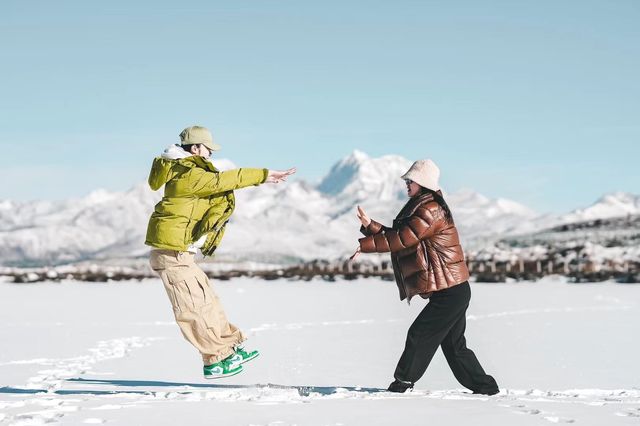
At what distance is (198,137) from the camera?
6.85 metres

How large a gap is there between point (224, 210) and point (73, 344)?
5.21 meters

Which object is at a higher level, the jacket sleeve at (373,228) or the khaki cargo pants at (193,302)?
the jacket sleeve at (373,228)

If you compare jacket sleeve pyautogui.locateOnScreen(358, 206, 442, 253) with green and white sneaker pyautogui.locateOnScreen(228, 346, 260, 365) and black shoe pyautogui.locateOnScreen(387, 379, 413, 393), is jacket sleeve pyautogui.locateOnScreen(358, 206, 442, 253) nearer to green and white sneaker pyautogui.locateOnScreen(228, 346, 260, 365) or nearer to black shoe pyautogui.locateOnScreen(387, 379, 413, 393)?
black shoe pyautogui.locateOnScreen(387, 379, 413, 393)

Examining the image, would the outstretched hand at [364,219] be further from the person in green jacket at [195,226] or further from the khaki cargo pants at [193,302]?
the khaki cargo pants at [193,302]

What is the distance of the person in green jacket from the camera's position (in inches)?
260

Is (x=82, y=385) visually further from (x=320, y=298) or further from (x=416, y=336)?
(x=320, y=298)

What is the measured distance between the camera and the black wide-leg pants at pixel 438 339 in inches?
264

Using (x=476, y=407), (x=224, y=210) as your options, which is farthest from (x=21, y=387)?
(x=476, y=407)

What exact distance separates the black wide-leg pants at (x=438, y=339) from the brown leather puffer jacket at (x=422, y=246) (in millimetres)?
111

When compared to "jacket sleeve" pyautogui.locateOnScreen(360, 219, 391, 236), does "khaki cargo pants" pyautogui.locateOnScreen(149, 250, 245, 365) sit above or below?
below

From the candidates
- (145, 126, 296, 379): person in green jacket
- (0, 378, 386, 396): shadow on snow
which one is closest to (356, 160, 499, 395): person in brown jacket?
(0, 378, 386, 396): shadow on snow

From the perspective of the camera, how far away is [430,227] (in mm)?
6617

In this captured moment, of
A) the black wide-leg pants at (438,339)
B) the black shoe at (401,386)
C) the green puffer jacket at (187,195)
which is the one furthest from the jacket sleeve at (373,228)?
the black shoe at (401,386)

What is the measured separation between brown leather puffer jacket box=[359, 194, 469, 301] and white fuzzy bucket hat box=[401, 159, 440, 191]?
0.33ft
